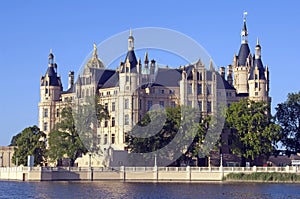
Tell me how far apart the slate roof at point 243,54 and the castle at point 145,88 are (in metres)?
3.95

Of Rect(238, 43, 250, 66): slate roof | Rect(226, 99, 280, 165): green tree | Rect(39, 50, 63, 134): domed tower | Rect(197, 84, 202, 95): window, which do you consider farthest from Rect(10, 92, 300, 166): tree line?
Rect(238, 43, 250, 66): slate roof

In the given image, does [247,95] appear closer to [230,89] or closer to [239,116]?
[230,89]

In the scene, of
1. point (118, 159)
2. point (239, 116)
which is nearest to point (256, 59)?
point (239, 116)

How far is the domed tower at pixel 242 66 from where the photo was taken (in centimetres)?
11188

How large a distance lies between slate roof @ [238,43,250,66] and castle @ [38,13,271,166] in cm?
395

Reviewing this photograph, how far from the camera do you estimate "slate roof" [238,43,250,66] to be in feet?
369

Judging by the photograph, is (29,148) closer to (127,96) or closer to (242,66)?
(127,96)

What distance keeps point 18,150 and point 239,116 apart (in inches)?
1052

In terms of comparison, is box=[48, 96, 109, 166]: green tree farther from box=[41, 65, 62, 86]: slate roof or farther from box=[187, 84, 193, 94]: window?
box=[41, 65, 62, 86]: slate roof

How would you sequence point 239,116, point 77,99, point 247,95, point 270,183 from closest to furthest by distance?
point 270,183, point 239,116, point 77,99, point 247,95

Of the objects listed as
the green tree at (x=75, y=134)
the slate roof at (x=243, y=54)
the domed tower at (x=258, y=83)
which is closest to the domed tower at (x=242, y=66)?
the slate roof at (x=243, y=54)

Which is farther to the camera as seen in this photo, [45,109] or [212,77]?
[45,109]

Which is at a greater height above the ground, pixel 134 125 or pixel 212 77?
pixel 212 77

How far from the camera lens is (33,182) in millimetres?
79438
